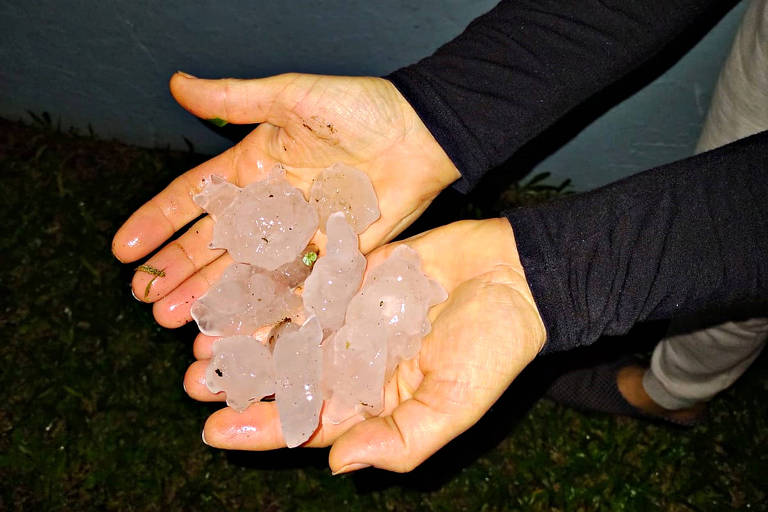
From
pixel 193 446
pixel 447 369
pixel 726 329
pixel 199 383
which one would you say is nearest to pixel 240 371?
pixel 199 383

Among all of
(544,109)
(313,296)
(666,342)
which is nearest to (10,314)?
(313,296)

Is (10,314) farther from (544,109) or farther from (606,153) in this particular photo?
(606,153)

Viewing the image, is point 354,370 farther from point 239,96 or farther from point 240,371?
point 239,96

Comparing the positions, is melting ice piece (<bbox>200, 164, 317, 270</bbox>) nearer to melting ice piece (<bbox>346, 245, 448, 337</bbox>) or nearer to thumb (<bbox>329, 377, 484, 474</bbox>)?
melting ice piece (<bbox>346, 245, 448, 337</bbox>)

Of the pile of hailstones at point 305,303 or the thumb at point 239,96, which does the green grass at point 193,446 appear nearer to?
the pile of hailstones at point 305,303

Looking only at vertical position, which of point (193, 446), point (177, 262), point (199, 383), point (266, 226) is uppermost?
point (266, 226)

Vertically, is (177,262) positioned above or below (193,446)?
above
